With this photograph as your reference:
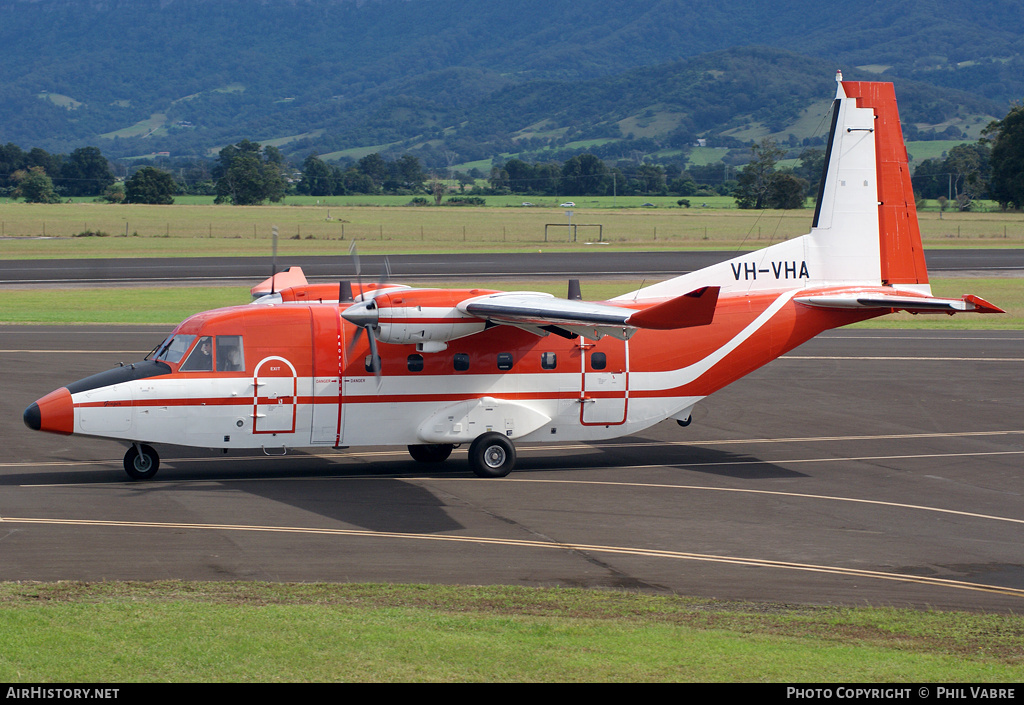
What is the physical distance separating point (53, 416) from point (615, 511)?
35.5ft

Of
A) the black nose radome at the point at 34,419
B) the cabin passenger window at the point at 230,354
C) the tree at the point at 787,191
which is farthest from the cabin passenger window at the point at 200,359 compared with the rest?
the tree at the point at 787,191

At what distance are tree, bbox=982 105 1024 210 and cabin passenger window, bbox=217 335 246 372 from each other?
132m

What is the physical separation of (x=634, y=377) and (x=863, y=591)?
28.8 feet

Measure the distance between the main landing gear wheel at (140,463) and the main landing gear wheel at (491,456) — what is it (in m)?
6.50

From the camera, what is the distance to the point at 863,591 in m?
14.1

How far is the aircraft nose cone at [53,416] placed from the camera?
62.6 ft

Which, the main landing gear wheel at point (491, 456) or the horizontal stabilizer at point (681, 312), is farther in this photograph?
the main landing gear wheel at point (491, 456)

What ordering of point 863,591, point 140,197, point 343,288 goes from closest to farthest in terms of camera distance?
1. point 863,591
2. point 343,288
3. point 140,197

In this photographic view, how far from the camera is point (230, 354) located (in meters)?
20.3

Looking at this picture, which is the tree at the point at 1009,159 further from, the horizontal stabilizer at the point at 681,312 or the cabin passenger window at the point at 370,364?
the cabin passenger window at the point at 370,364

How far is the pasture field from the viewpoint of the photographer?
93038 millimetres

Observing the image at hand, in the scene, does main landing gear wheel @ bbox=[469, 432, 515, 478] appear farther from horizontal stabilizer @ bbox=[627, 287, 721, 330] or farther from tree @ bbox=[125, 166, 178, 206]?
tree @ bbox=[125, 166, 178, 206]
